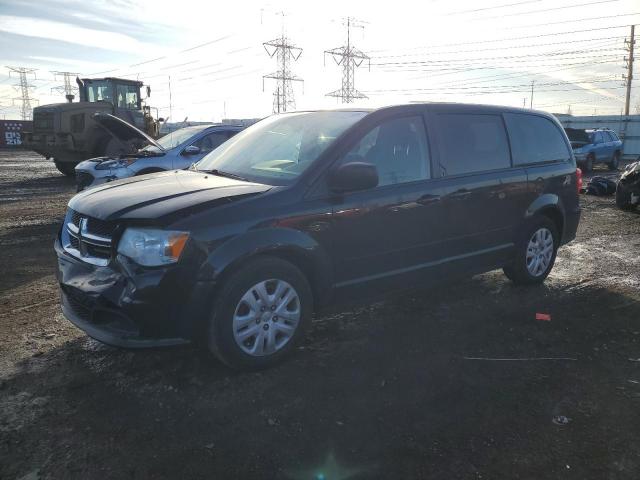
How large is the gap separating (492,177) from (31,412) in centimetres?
410

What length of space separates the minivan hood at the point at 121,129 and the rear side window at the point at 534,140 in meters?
5.51

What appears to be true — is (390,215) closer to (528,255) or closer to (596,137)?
(528,255)

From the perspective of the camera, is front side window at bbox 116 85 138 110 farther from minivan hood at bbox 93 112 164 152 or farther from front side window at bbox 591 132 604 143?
front side window at bbox 591 132 604 143

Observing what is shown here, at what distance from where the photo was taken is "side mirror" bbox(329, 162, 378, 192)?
11.3 ft

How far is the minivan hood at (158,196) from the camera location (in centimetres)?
315

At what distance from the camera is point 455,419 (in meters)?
2.92

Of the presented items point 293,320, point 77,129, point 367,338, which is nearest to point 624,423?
point 367,338

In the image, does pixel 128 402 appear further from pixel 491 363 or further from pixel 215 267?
pixel 491 363

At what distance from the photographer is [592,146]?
66.1 ft

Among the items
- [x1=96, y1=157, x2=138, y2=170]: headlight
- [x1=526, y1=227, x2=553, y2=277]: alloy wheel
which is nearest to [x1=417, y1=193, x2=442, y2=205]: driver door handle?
[x1=526, y1=227, x2=553, y2=277]: alloy wheel

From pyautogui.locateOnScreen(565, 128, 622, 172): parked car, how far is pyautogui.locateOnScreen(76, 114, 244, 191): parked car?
15.5 m

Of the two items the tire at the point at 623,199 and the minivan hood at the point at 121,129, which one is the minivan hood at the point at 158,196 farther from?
the tire at the point at 623,199

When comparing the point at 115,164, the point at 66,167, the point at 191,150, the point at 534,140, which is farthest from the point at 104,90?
the point at 534,140

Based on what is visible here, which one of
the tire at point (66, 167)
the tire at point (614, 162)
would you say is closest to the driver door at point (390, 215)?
the tire at point (66, 167)
